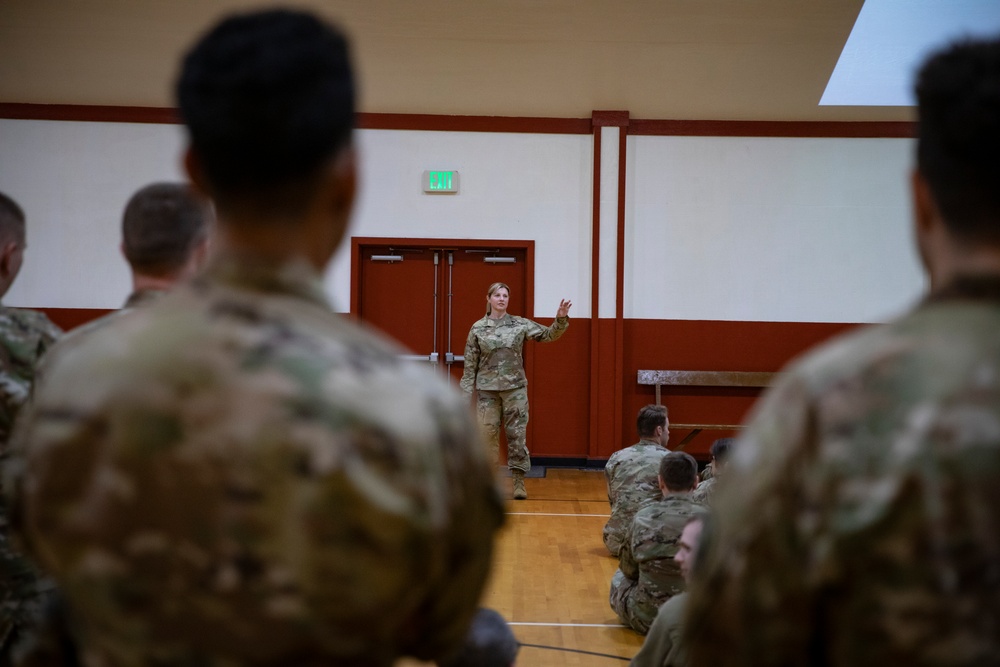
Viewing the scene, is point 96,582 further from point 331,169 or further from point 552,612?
point 552,612

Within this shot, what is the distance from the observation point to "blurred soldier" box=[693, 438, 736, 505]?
4605 millimetres

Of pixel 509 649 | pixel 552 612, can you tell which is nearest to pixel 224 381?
pixel 509 649

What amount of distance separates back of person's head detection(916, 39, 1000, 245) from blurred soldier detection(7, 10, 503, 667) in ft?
1.81

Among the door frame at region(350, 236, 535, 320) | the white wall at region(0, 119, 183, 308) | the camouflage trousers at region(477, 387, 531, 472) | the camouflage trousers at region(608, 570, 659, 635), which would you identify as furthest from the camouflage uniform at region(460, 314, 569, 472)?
the white wall at region(0, 119, 183, 308)

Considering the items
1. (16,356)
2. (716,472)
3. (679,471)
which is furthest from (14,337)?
(716,472)

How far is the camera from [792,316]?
912 centimetres

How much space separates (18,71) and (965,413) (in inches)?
374

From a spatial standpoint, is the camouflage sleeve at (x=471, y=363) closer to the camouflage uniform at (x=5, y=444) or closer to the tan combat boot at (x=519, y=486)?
the tan combat boot at (x=519, y=486)

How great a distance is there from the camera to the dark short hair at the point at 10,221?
2053 millimetres

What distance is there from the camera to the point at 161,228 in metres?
1.81

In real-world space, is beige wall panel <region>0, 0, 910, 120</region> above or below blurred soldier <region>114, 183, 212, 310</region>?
above

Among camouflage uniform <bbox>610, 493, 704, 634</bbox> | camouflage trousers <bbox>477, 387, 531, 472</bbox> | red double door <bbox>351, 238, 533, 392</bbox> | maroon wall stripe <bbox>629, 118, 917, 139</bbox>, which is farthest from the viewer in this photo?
red double door <bbox>351, 238, 533, 392</bbox>

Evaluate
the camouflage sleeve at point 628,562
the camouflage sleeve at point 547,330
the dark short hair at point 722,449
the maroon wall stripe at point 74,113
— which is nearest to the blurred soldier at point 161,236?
the camouflage sleeve at point 628,562

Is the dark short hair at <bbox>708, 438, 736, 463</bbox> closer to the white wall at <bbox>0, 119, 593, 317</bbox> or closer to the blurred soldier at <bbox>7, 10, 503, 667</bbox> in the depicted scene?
the blurred soldier at <bbox>7, 10, 503, 667</bbox>
